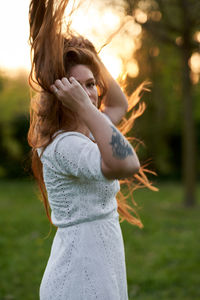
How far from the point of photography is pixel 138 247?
600 cm

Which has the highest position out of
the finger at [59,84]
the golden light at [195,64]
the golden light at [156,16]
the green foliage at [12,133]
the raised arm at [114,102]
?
the finger at [59,84]

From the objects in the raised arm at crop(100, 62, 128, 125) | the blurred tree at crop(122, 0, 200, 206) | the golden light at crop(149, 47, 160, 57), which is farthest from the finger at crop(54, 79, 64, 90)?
the golden light at crop(149, 47, 160, 57)

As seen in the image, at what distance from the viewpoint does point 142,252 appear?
579cm

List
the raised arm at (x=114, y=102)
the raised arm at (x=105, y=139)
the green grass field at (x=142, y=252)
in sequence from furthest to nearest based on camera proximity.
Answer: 1. the green grass field at (x=142, y=252)
2. the raised arm at (x=114, y=102)
3. the raised arm at (x=105, y=139)

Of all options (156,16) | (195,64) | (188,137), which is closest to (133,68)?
(195,64)

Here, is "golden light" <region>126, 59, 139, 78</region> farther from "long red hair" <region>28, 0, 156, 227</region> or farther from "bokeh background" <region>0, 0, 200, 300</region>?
"long red hair" <region>28, 0, 156, 227</region>

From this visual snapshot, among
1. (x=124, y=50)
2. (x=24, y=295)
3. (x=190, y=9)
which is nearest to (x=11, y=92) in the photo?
(x=124, y=50)

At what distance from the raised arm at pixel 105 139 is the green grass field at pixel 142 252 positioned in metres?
1.15

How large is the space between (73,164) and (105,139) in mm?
184

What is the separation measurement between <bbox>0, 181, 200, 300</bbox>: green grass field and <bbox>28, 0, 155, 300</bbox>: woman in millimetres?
857

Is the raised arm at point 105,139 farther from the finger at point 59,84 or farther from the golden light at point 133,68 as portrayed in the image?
the golden light at point 133,68

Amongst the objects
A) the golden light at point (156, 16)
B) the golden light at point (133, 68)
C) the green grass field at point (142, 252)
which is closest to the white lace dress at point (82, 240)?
the green grass field at point (142, 252)

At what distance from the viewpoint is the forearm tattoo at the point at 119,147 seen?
146 cm

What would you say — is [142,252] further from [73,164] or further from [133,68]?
[133,68]
